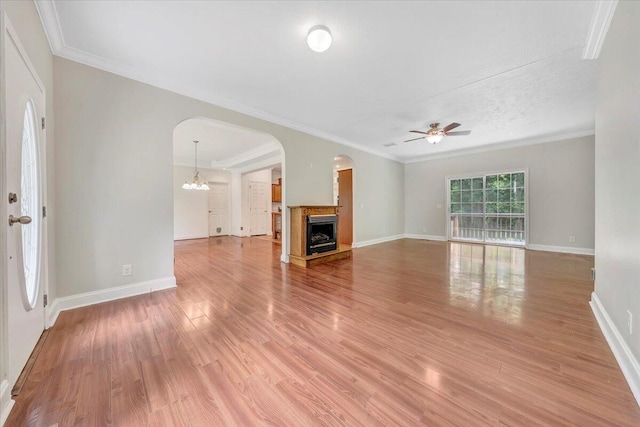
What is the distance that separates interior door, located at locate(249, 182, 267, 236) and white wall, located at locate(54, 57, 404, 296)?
569 cm

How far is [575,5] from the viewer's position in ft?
6.35

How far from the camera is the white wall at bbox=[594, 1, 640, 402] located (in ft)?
4.67

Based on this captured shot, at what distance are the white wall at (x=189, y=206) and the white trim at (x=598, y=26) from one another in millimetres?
8911

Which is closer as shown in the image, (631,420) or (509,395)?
(631,420)

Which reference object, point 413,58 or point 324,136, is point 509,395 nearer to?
point 413,58

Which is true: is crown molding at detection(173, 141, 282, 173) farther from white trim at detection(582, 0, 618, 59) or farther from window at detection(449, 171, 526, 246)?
window at detection(449, 171, 526, 246)

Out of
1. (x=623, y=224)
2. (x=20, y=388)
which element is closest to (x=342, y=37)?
(x=623, y=224)

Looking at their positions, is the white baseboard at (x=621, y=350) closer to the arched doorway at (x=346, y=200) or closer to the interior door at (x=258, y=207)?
the arched doorway at (x=346, y=200)

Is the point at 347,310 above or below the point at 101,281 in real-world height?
below

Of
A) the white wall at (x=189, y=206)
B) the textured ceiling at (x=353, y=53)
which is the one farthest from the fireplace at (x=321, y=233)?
the white wall at (x=189, y=206)

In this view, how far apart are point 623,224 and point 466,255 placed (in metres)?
3.77

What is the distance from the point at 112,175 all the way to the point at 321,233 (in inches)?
130

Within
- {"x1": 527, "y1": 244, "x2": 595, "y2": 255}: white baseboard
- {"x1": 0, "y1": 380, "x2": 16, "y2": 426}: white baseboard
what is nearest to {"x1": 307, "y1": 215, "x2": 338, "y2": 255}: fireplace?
{"x1": 0, "y1": 380, "x2": 16, "y2": 426}: white baseboard

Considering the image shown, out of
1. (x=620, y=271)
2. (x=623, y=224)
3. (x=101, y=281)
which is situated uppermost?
(x=623, y=224)
